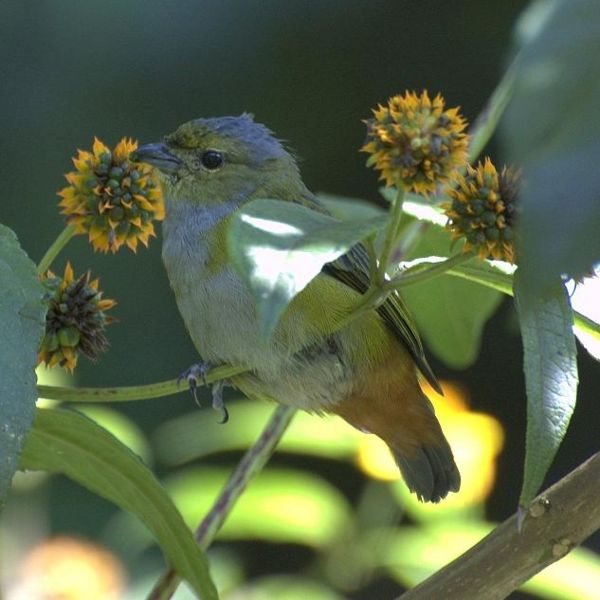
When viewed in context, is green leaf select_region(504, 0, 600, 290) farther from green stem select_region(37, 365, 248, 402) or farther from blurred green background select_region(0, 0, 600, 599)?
blurred green background select_region(0, 0, 600, 599)

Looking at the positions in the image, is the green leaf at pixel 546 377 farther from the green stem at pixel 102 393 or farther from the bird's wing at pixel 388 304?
the bird's wing at pixel 388 304

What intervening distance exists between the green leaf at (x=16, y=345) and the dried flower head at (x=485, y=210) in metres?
0.57

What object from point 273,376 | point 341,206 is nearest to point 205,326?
point 273,376

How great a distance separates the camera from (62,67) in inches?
257

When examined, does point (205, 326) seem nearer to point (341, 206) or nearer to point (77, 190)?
point (341, 206)

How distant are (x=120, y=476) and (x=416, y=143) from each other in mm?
635

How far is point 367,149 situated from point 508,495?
202 inches

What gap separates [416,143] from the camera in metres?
1.70

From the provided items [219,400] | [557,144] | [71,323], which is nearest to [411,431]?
[219,400]

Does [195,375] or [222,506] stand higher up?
[195,375]

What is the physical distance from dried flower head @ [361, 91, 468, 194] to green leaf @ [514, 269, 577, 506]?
26 centimetres

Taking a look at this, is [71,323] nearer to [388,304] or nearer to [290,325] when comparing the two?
[290,325]

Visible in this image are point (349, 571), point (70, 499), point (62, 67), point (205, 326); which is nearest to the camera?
point (205, 326)

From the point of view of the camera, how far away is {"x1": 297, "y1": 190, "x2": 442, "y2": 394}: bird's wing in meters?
2.74
